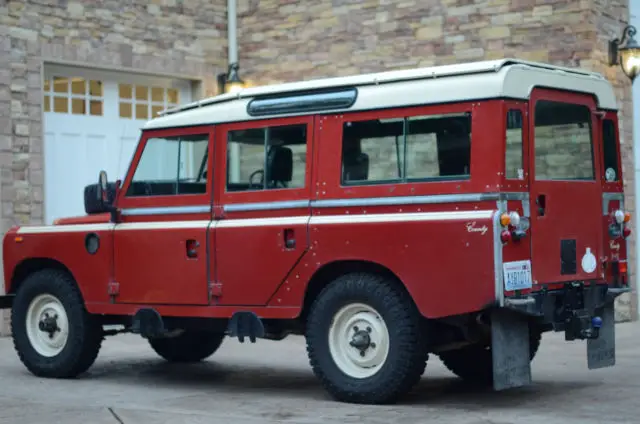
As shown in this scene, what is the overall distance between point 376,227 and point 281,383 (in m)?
2.10

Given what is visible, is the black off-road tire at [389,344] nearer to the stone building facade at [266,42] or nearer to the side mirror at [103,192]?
A: the side mirror at [103,192]

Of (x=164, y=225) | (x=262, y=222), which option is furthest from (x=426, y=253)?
(x=164, y=225)

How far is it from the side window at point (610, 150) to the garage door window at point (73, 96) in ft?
25.4

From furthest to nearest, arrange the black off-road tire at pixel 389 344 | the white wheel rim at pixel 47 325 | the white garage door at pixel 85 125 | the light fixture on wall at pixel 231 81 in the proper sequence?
the light fixture on wall at pixel 231 81, the white garage door at pixel 85 125, the white wheel rim at pixel 47 325, the black off-road tire at pixel 389 344

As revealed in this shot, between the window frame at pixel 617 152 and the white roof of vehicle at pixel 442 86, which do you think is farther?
the window frame at pixel 617 152

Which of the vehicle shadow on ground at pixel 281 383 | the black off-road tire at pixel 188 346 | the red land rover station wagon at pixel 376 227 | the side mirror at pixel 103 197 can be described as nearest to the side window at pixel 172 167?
the red land rover station wagon at pixel 376 227

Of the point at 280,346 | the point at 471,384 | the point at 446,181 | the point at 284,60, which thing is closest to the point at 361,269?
the point at 446,181

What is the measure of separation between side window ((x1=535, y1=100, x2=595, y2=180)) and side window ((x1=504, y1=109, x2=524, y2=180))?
0.20 meters

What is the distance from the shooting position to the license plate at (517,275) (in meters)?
7.96

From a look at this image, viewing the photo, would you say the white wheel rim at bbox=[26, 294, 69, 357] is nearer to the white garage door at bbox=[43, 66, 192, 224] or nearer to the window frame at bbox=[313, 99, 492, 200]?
the window frame at bbox=[313, 99, 492, 200]

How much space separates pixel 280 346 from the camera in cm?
1286

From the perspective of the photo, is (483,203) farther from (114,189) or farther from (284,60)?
(284,60)

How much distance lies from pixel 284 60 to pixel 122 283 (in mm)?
6970

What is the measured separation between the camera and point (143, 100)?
1603cm
